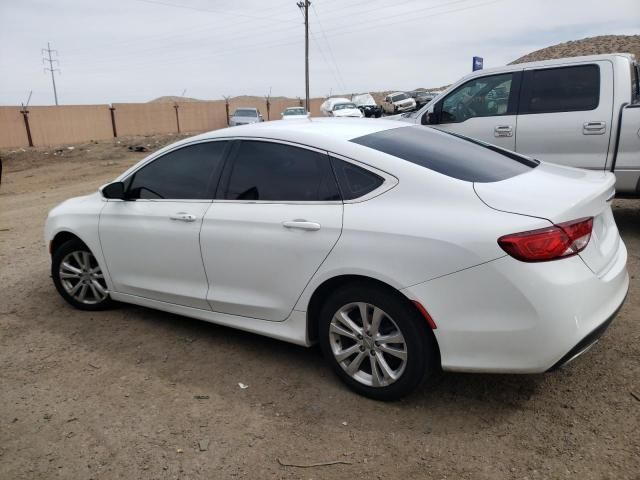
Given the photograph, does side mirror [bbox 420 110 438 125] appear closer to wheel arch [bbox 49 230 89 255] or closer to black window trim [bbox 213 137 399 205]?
black window trim [bbox 213 137 399 205]

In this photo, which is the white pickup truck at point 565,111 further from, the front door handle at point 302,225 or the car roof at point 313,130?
the front door handle at point 302,225

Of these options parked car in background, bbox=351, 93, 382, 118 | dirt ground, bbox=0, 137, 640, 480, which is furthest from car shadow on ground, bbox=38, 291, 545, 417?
parked car in background, bbox=351, 93, 382, 118

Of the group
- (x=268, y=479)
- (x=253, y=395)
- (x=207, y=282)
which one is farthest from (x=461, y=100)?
(x=268, y=479)

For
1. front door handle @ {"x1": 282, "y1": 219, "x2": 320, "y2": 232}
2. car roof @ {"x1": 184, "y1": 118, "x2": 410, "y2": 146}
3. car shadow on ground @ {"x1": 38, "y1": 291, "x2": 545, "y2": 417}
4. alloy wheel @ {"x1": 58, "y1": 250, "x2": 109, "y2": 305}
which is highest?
car roof @ {"x1": 184, "y1": 118, "x2": 410, "y2": 146}

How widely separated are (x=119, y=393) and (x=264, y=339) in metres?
1.10

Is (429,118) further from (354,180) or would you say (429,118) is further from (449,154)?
(354,180)

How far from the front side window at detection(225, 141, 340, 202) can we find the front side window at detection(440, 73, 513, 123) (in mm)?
4012

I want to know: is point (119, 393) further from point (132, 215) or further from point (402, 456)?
point (402, 456)

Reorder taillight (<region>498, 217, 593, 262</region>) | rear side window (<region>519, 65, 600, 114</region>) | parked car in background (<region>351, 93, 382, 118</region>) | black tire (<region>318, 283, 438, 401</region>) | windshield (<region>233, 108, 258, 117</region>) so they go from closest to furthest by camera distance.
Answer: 1. taillight (<region>498, 217, 593, 262</region>)
2. black tire (<region>318, 283, 438, 401</region>)
3. rear side window (<region>519, 65, 600, 114</region>)
4. windshield (<region>233, 108, 258, 117</region>)
5. parked car in background (<region>351, 93, 382, 118</region>)

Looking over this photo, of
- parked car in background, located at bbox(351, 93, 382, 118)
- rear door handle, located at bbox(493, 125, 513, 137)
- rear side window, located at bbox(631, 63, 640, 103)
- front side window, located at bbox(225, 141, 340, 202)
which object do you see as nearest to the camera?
front side window, located at bbox(225, 141, 340, 202)

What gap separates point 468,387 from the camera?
128 inches

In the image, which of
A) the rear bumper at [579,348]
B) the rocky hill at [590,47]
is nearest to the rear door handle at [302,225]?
the rear bumper at [579,348]

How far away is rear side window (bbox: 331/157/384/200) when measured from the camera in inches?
121

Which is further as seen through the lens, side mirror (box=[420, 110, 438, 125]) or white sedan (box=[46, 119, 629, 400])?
side mirror (box=[420, 110, 438, 125])
